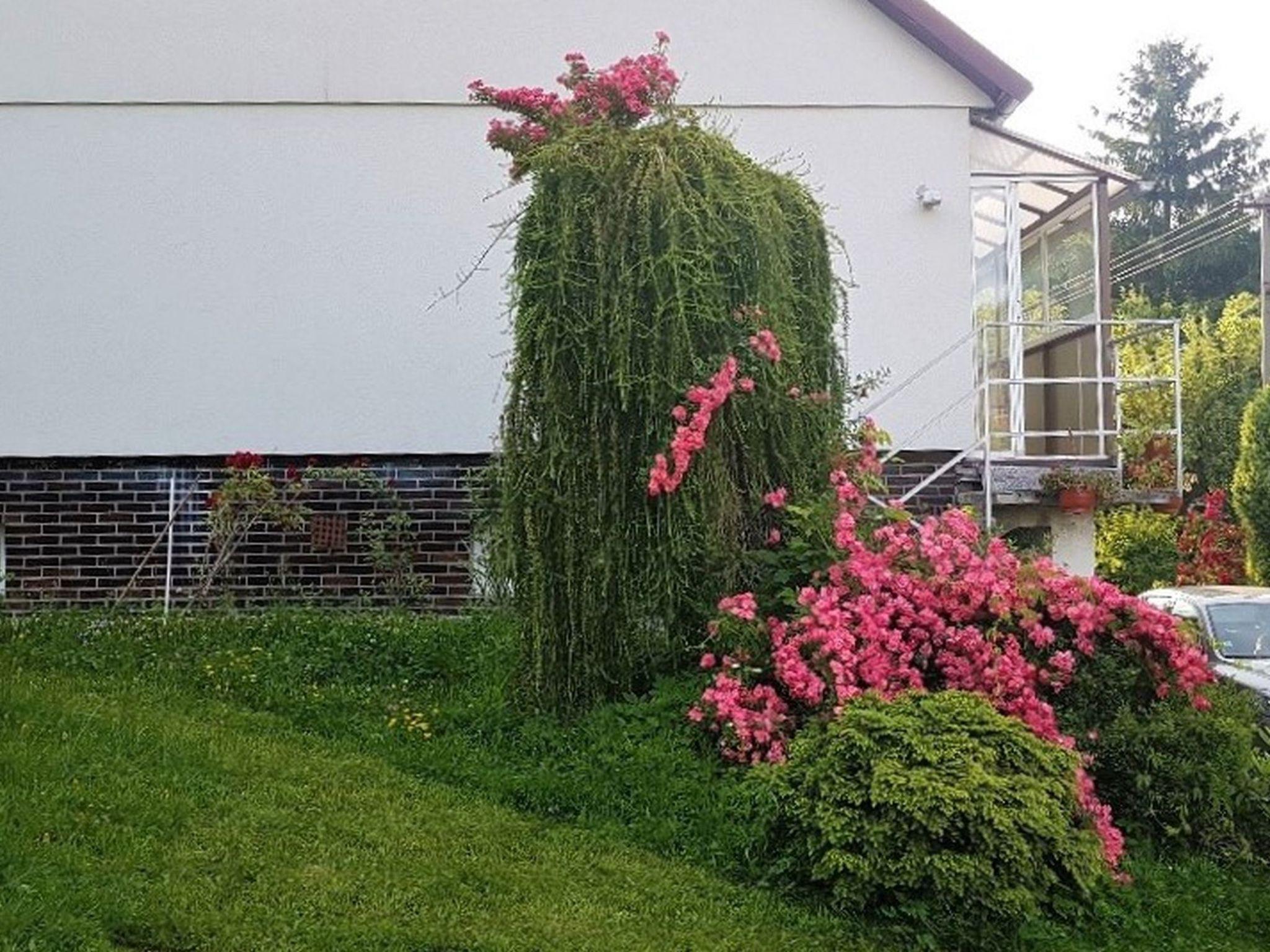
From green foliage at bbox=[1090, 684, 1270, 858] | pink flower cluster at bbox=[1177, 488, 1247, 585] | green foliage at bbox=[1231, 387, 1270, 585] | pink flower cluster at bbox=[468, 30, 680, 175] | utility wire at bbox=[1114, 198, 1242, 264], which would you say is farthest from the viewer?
utility wire at bbox=[1114, 198, 1242, 264]

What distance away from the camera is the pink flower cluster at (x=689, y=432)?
704 cm

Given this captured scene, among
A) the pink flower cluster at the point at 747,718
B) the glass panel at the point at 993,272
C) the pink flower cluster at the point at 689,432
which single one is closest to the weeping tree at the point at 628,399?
the pink flower cluster at the point at 689,432

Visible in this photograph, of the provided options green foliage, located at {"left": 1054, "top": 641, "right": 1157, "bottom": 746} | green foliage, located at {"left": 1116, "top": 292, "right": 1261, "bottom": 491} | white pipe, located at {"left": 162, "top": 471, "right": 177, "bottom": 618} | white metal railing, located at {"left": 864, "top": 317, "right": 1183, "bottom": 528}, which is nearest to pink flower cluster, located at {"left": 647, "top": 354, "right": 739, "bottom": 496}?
green foliage, located at {"left": 1054, "top": 641, "right": 1157, "bottom": 746}

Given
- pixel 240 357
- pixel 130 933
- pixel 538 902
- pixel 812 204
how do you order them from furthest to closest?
pixel 240 357 < pixel 812 204 < pixel 538 902 < pixel 130 933

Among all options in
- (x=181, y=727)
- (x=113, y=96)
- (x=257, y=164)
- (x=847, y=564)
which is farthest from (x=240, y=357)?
(x=847, y=564)

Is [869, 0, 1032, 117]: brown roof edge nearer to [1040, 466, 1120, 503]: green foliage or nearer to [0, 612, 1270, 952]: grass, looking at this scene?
[1040, 466, 1120, 503]: green foliage

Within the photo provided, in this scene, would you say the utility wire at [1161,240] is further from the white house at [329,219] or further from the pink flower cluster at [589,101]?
the pink flower cluster at [589,101]

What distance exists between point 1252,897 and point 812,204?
158 inches

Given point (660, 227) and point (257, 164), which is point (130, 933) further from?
point (257, 164)

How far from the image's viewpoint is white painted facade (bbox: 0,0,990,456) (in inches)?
460

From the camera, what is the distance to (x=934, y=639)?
6.77m

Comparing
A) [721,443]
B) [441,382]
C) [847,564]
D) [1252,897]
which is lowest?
[1252,897]

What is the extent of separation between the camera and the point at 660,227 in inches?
287

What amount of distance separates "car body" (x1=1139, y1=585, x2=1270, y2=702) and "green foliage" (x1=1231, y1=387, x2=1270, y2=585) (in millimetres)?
5795
